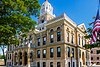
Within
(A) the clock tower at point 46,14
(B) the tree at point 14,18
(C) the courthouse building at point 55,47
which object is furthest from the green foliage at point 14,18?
(A) the clock tower at point 46,14

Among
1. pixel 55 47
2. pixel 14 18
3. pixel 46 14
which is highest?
pixel 46 14

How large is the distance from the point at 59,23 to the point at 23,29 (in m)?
19.5

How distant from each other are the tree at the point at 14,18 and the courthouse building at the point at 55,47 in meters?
13.9

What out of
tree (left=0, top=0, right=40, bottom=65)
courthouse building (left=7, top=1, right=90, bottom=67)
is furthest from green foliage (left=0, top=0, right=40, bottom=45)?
courthouse building (left=7, top=1, right=90, bottom=67)

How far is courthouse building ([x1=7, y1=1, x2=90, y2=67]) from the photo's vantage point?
110 ft

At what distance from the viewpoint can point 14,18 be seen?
13742 mm

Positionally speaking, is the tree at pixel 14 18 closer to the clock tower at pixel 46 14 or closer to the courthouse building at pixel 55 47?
the courthouse building at pixel 55 47

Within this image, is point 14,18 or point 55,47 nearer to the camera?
point 14,18

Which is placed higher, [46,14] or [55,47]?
[46,14]

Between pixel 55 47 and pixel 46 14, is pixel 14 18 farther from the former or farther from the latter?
pixel 46 14

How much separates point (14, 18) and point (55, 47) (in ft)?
71.7

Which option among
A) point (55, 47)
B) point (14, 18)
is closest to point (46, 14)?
point (55, 47)

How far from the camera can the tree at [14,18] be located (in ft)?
43.7

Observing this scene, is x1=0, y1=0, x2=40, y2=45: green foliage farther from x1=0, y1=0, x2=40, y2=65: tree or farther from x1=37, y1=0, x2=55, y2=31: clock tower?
x1=37, y1=0, x2=55, y2=31: clock tower
